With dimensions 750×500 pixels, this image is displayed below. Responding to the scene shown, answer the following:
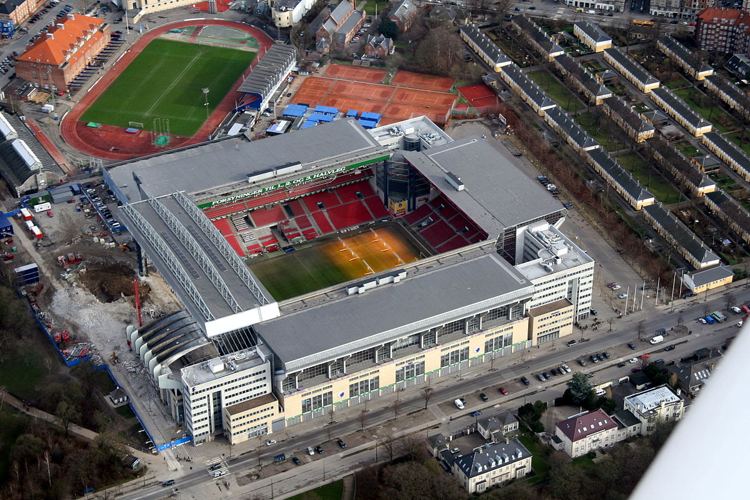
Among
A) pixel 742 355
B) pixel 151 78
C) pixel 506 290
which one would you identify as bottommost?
pixel 151 78

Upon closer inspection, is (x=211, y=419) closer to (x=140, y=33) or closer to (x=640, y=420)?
(x=640, y=420)

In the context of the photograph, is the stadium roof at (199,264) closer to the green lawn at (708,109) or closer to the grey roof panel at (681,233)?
the grey roof panel at (681,233)

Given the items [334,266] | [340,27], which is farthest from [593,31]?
[334,266]

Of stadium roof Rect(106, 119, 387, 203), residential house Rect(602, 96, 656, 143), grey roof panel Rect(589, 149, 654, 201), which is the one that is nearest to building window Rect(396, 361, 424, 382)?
stadium roof Rect(106, 119, 387, 203)

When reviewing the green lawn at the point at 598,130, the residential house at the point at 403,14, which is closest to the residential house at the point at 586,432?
Answer: the green lawn at the point at 598,130

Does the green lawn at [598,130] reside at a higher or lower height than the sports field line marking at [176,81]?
higher

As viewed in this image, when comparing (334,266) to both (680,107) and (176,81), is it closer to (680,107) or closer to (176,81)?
(176,81)

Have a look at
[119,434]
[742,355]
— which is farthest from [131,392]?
[742,355]
